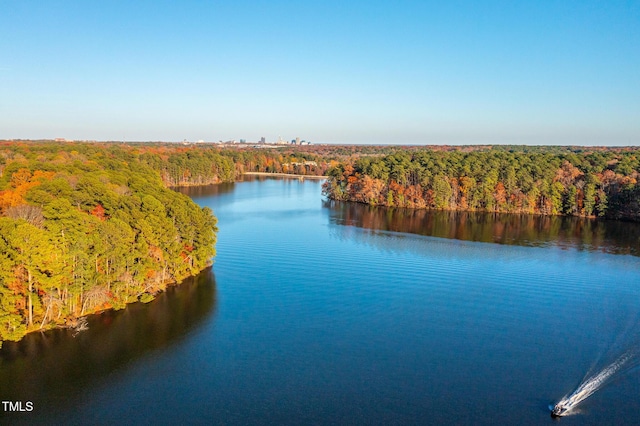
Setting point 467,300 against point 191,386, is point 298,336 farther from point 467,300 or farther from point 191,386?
point 467,300

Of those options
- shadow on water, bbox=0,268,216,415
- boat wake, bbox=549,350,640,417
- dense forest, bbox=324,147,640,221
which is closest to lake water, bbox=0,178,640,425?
shadow on water, bbox=0,268,216,415

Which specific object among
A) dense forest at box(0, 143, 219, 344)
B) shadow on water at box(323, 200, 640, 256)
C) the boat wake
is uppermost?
dense forest at box(0, 143, 219, 344)

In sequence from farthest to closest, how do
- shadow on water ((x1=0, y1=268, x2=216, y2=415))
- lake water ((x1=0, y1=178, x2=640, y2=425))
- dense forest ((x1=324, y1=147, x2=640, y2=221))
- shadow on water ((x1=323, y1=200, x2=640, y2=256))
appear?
dense forest ((x1=324, y1=147, x2=640, y2=221)) < shadow on water ((x1=323, y1=200, x2=640, y2=256)) < shadow on water ((x1=0, y1=268, x2=216, y2=415)) < lake water ((x1=0, y1=178, x2=640, y2=425))

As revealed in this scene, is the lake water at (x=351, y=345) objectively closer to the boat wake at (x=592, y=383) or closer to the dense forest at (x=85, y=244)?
the boat wake at (x=592, y=383)

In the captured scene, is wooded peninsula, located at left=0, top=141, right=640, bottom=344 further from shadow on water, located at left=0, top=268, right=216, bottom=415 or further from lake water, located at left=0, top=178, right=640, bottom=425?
lake water, located at left=0, top=178, right=640, bottom=425

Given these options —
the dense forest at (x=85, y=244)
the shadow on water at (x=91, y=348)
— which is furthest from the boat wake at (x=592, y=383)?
the dense forest at (x=85, y=244)

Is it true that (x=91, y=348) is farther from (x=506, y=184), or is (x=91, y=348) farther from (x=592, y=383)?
(x=506, y=184)
